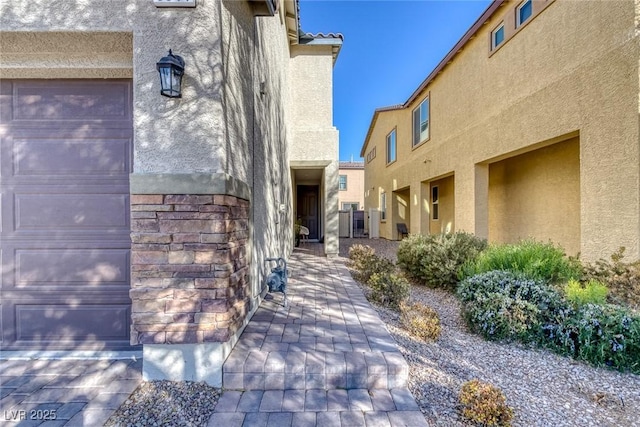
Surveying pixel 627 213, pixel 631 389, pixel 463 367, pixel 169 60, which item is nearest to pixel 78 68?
Answer: pixel 169 60

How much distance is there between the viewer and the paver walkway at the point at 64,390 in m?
2.12

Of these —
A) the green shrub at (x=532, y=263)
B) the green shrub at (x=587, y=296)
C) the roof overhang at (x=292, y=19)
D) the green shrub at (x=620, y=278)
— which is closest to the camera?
the green shrub at (x=587, y=296)

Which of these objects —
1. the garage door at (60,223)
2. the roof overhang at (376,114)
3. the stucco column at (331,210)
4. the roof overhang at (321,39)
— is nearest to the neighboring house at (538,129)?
the roof overhang at (376,114)

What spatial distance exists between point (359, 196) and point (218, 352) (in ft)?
91.4

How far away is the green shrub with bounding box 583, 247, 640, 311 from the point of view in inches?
158

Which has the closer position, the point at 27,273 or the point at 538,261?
the point at 27,273

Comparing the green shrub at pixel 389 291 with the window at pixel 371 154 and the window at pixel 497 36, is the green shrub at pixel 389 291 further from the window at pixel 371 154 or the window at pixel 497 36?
the window at pixel 371 154

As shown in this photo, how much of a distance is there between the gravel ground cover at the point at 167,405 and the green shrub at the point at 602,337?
3.84 meters

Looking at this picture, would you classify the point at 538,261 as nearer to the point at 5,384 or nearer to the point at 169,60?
the point at 169,60

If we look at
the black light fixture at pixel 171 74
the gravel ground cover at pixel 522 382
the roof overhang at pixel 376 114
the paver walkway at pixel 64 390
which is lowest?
the gravel ground cover at pixel 522 382

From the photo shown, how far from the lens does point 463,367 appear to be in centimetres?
284

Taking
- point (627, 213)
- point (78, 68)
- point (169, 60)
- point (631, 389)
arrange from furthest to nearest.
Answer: point (627, 213)
point (78, 68)
point (631, 389)
point (169, 60)

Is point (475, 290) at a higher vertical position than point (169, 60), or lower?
lower

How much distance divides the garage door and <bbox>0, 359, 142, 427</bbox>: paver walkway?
23 centimetres
